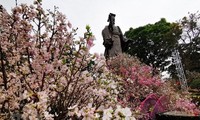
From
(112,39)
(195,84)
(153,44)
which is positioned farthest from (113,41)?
(153,44)

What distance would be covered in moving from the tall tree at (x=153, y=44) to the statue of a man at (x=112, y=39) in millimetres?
24177

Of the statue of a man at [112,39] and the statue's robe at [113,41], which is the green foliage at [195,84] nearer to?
the statue of a man at [112,39]

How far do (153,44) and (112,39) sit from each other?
2860cm

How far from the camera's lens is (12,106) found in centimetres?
361

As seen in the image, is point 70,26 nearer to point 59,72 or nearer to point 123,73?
point 59,72

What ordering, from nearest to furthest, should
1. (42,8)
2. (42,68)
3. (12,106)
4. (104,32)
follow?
(12,106) → (42,68) → (42,8) → (104,32)

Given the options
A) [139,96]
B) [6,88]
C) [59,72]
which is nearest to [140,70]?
[139,96]

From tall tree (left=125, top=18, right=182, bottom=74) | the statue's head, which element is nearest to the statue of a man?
the statue's head

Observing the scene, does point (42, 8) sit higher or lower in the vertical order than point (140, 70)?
lower

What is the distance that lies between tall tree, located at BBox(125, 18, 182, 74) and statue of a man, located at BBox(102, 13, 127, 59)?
24.2 m

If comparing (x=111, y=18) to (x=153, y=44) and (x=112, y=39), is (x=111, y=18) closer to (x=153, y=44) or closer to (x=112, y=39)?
(x=112, y=39)

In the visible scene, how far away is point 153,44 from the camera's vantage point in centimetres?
4431

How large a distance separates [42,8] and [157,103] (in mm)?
6348

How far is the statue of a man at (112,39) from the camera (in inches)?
640
